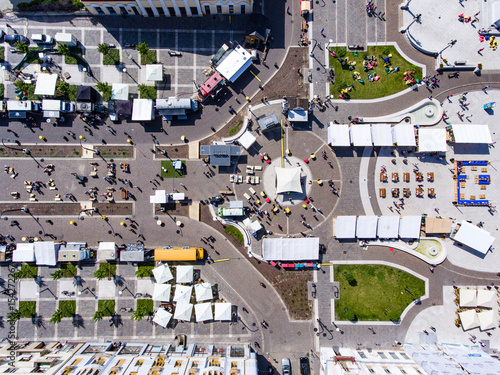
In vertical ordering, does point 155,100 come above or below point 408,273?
above

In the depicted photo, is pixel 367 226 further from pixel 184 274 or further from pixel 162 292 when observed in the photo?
pixel 162 292

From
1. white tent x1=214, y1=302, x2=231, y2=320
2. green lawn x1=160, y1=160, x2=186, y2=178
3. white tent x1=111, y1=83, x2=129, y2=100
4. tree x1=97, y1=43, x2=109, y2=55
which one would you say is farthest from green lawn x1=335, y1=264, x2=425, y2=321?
tree x1=97, y1=43, x2=109, y2=55

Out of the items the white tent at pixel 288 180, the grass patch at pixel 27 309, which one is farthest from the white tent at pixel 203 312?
the grass patch at pixel 27 309

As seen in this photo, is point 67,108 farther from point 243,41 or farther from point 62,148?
point 243,41

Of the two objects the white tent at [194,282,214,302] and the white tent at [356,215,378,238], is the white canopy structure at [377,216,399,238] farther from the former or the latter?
the white tent at [194,282,214,302]

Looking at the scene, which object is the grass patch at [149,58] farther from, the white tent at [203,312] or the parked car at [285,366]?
the parked car at [285,366]

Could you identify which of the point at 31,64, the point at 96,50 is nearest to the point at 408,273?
the point at 96,50
